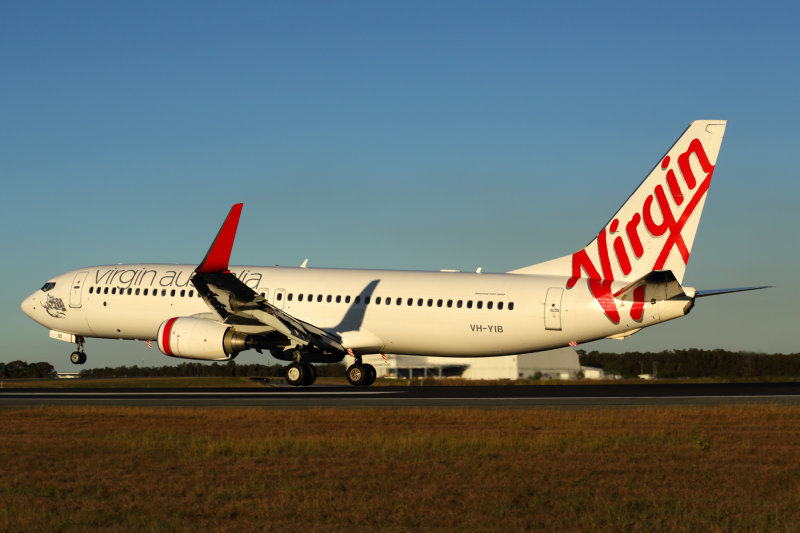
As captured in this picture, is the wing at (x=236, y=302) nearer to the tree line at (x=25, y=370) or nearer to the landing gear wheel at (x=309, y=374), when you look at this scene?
the landing gear wheel at (x=309, y=374)

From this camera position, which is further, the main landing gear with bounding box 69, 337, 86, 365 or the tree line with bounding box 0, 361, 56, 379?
the tree line with bounding box 0, 361, 56, 379

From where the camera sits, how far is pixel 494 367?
52188mm

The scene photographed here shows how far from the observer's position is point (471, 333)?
35406mm

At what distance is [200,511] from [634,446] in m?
8.89

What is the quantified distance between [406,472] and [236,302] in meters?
21.2

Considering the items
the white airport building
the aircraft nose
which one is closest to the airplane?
the aircraft nose

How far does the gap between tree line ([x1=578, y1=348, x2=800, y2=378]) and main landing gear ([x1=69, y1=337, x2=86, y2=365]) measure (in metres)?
29.5

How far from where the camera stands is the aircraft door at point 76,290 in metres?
41.3

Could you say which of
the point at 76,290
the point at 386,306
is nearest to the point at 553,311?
the point at 386,306

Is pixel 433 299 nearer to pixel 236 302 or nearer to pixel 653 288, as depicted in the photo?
pixel 236 302

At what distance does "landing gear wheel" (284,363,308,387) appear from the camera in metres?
36.7

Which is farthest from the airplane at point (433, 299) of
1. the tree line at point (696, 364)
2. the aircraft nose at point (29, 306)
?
the tree line at point (696, 364)

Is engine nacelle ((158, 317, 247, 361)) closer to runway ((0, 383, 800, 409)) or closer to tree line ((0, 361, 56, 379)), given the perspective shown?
runway ((0, 383, 800, 409))

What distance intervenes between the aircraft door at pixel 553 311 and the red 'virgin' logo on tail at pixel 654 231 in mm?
603
